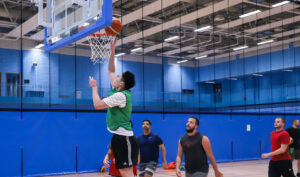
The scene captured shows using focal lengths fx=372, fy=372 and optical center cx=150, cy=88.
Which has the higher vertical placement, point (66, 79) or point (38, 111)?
point (66, 79)

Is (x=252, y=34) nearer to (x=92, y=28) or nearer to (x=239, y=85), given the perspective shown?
(x=239, y=85)

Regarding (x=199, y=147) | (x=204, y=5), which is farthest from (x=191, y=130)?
(x=204, y=5)

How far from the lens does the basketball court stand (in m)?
5.76

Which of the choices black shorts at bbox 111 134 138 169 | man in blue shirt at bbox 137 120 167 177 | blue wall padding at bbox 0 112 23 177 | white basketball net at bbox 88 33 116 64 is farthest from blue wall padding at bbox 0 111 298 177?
black shorts at bbox 111 134 138 169

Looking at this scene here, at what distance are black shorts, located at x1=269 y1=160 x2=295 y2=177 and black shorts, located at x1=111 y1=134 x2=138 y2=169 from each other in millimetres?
4053

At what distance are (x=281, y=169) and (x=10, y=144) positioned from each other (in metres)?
7.97

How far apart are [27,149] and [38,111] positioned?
4.05 feet

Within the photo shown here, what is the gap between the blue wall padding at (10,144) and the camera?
36.4ft

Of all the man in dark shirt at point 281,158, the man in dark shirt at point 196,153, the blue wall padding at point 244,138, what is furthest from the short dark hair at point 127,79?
the blue wall padding at point 244,138

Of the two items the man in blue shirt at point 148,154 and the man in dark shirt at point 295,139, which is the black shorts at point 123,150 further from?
the man in dark shirt at point 295,139

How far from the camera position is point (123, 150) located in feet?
12.2

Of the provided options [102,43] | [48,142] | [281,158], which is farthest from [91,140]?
[281,158]

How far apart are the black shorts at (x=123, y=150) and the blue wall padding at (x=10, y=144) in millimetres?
8469

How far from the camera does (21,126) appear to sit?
11.5 m
